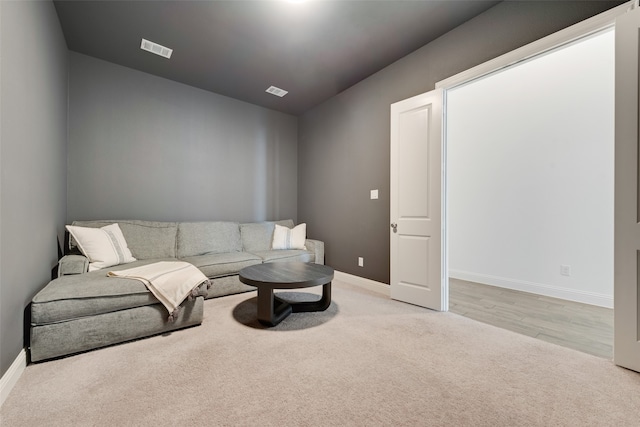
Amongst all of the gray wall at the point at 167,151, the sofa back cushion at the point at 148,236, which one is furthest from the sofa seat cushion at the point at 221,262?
the gray wall at the point at 167,151

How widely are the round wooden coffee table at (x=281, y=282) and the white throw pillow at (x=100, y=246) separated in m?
1.38

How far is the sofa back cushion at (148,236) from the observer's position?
3.11m

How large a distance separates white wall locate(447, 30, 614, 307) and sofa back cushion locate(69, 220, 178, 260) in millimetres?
4094

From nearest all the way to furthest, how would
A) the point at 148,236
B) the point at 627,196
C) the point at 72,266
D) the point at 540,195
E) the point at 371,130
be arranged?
the point at 627,196
the point at 72,266
the point at 148,236
the point at 540,195
the point at 371,130

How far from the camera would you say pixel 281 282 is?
7.16 ft

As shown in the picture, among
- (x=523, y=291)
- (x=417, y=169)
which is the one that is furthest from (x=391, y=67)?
(x=523, y=291)

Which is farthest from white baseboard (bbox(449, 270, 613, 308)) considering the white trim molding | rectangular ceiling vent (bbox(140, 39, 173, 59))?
rectangular ceiling vent (bbox(140, 39, 173, 59))

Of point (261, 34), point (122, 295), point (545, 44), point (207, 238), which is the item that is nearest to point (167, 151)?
point (207, 238)

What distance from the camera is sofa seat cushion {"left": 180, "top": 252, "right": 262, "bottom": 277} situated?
3.00 metres

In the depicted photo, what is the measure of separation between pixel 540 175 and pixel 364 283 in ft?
8.66

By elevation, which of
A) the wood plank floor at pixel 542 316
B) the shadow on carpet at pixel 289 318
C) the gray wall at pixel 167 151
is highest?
the gray wall at pixel 167 151

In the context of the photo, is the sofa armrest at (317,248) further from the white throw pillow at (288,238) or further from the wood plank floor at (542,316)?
the wood plank floor at (542,316)

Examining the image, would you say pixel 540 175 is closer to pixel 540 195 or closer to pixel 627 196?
pixel 540 195

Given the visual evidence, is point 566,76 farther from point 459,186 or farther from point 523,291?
point 523,291
